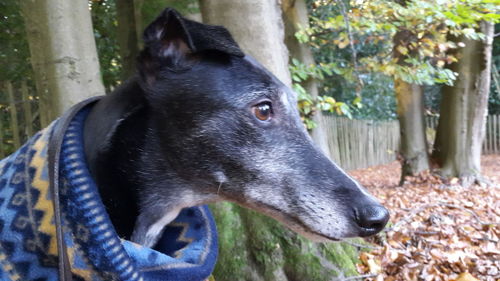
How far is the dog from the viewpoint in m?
1.68

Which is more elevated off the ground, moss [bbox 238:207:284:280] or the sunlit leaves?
the sunlit leaves

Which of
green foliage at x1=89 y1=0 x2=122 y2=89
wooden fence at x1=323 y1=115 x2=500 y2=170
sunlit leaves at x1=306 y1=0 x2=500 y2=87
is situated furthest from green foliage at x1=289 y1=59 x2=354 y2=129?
wooden fence at x1=323 y1=115 x2=500 y2=170

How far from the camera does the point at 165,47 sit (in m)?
1.80

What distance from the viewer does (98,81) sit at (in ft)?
11.2

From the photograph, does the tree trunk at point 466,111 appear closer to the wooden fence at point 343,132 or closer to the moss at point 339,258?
the wooden fence at point 343,132

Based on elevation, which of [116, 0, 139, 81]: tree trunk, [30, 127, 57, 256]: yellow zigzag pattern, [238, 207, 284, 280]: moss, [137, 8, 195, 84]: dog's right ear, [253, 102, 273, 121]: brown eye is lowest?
[238, 207, 284, 280]: moss

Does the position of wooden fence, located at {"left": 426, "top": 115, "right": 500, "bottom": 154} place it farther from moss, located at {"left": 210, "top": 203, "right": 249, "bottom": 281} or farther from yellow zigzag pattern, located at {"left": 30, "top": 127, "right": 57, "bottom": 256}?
yellow zigzag pattern, located at {"left": 30, "top": 127, "right": 57, "bottom": 256}

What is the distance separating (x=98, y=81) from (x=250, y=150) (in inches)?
83.9

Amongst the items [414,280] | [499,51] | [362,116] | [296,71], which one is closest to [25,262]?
[414,280]

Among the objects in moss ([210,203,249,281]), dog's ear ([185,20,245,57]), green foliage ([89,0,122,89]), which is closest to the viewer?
dog's ear ([185,20,245,57])

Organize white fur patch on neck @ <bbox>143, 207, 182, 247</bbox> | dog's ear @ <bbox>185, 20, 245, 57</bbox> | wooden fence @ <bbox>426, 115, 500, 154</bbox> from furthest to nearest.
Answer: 1. wooden fence @ <bbox>426, 115, 500, 154</bbox>
2. white fur patch on neck @ <bbox>143, 207, 182, 247</bbox>
3. dog's ear @ <bbox>185, 20, 245, 57</bbox>

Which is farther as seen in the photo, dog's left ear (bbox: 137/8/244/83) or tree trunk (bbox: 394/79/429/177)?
tree trunk (bbox: 394/79/429/177)

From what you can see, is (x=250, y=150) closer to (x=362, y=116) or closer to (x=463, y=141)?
(x=463, y=141)

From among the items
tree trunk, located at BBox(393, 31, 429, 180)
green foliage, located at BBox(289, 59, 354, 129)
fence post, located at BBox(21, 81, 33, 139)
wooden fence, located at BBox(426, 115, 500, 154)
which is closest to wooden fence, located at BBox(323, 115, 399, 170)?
wooden fence, located at BBox(426, 115, 500, 154)
